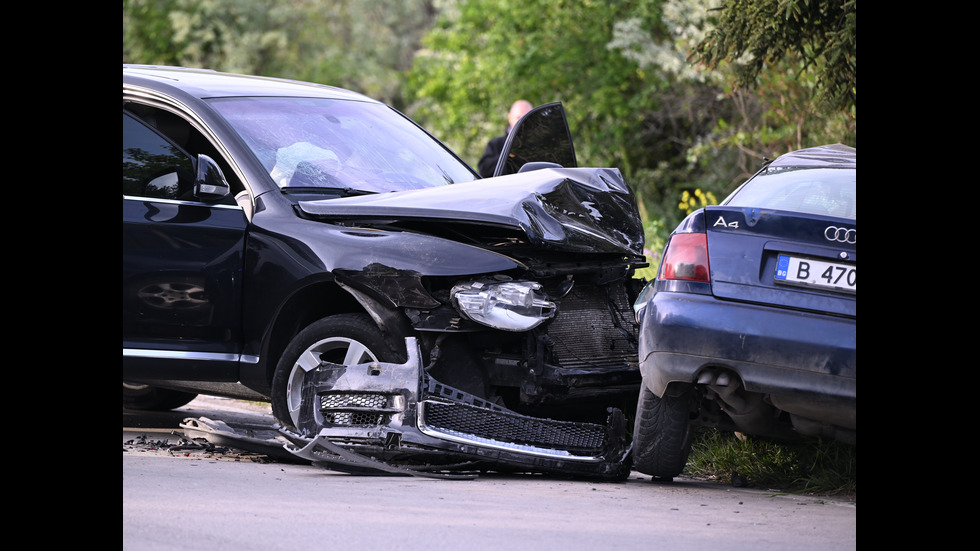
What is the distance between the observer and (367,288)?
519cm

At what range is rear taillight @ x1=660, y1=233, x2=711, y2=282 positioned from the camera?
4.62 metres

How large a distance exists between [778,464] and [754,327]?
126 cm

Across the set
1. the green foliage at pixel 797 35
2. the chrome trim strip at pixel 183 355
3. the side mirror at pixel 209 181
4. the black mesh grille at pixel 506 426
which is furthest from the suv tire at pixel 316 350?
the green foliage at pixel 797 35

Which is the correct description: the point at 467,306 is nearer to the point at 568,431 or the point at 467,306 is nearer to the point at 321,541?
the point at 568,431

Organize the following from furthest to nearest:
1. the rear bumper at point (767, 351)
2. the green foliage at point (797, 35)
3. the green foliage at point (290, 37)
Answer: the green foliage at point (290, 37) → the green foliage at point (797, 35) → the rear bumper at point (767, 351)

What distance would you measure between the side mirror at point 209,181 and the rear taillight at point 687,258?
2236 millimetres

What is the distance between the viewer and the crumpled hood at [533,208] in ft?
17.2

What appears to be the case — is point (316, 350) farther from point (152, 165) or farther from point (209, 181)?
point (152, 165)

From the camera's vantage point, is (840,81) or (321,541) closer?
(321,541)

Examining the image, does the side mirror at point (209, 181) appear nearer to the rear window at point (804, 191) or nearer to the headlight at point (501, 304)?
the headlight at point (501, 304)

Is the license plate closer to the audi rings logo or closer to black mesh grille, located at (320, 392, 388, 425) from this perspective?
the audi rings logo
